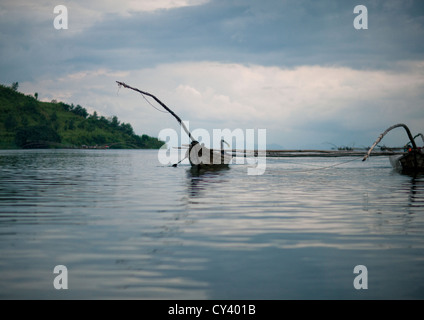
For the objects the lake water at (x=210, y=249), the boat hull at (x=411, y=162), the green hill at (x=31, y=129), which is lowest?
the lake water at (x=210, y=249)

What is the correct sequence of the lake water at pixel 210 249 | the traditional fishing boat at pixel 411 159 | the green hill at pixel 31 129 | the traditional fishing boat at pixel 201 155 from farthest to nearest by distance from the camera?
the green hill at pixel 31 129, the traditional fishing boat at pixel 201 155, the traditional fishing boat at pixel 411 159, the lake water at pixel 210 249

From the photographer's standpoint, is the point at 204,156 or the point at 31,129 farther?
the point at 31,129

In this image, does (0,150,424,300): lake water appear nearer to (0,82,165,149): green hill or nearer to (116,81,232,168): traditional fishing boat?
(116,81,232,168): traditional fishing boat

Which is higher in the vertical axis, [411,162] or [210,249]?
[411,162]

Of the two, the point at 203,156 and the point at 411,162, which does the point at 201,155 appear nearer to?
the point at 203,156

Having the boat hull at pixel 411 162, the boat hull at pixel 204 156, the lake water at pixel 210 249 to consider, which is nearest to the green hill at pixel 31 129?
the boat hull at pixel 204 156

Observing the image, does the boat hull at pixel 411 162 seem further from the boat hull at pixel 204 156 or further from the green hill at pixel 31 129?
the green hill at pixel 31 129

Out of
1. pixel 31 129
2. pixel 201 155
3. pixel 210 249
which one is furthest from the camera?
pixel 31 129

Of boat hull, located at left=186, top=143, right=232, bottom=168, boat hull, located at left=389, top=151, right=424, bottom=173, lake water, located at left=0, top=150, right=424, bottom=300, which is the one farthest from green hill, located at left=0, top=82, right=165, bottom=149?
lake water, located at left=0, top=150, right=424, bottom=300

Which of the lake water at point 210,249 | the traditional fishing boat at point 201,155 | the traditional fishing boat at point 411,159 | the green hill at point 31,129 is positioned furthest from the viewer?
the green hill at point 31,129

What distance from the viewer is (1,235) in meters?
9.22

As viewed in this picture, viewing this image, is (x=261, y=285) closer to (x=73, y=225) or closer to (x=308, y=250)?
(x=308, y=250)

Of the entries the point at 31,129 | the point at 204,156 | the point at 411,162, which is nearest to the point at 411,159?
the point at 411,162

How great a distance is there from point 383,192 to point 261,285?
15213mm
